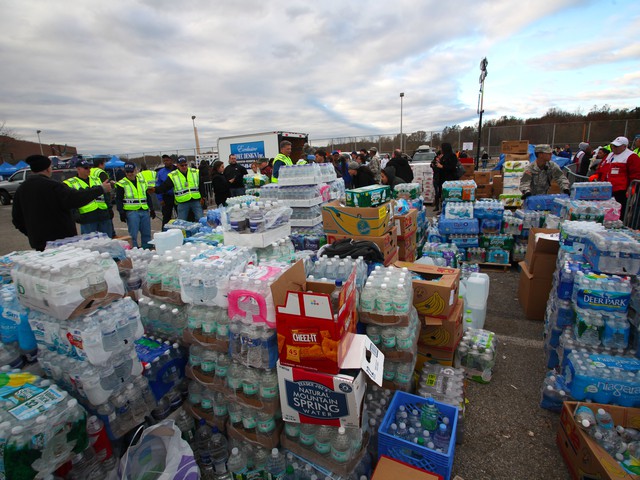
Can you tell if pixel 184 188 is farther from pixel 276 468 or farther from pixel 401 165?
pixel 276 468

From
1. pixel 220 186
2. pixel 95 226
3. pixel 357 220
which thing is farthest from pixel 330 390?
pixel 220 186

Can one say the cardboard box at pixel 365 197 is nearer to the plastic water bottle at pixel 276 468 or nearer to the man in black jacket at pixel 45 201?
the plastic water bottle at pixel 276 468

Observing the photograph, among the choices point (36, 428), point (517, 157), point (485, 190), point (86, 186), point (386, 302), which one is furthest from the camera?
point (517, 157)

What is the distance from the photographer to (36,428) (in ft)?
6.02

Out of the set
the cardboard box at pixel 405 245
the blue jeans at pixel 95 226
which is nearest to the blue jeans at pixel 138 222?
the blue jeans at pixel 95 226

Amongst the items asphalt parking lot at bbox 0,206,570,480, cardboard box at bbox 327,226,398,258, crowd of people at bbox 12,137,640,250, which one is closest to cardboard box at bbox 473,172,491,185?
crowd of people at bbox 12,137,640,250

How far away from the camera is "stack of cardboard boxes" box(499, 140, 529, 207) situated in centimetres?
824

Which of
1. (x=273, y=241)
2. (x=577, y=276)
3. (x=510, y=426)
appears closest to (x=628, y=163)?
(x=577, y=276)

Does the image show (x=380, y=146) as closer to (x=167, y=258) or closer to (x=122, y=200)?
(x=122, y=200)

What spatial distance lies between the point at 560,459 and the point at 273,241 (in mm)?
3244

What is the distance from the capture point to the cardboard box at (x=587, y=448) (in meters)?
2.19

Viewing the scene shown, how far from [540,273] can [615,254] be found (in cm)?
144

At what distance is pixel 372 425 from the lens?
2.71 metres

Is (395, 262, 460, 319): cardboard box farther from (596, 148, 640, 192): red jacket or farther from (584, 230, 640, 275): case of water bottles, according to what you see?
(596, 148, 640, 192): red jacket
